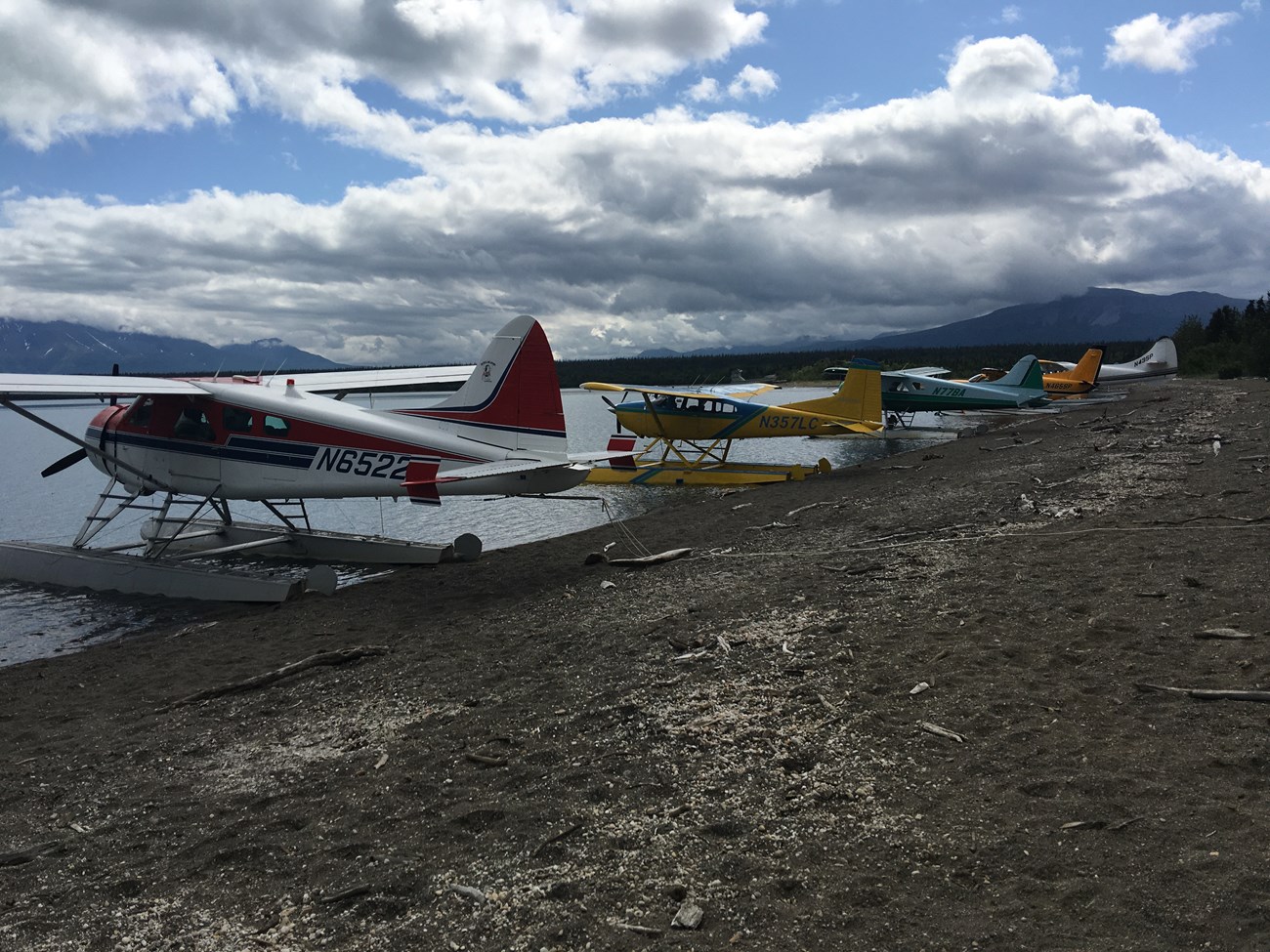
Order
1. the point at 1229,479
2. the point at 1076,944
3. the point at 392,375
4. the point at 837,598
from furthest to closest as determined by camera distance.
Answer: the point at 392,375 → the point at 1229,479 → the point at 837,598 → the point at 1076,944

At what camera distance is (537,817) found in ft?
11.9

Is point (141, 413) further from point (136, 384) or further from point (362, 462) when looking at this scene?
point (362, 462)

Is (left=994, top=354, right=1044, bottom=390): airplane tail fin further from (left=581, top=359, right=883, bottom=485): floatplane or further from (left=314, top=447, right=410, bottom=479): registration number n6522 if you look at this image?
(left=314, top=447, right=410, bottom=479): registration number n6522

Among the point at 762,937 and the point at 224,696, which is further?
the point at 224,696

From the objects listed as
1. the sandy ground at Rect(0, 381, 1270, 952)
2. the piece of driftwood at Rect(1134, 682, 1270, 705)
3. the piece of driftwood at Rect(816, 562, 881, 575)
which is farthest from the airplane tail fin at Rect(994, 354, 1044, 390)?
the piece of driftwood at Rect(1134, 682, 1270, 705)

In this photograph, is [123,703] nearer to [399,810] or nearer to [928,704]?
[399,810]

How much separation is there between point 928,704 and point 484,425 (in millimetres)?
7782

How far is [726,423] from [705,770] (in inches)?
670

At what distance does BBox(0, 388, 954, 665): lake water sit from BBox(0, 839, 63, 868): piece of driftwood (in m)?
6.00

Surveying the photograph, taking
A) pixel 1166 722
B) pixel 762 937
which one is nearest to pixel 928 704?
pixel 1166 722

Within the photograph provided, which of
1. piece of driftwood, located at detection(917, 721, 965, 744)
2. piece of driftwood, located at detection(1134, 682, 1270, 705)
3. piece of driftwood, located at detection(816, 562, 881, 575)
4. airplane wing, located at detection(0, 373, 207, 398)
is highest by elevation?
airplane wing, located at detection(0, 373, 207, 398)

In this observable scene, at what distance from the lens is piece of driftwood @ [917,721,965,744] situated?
3891mm

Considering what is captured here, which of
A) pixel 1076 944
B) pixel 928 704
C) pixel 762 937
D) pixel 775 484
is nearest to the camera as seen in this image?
pixel 1076 944

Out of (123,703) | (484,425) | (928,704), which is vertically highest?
(484,425)
